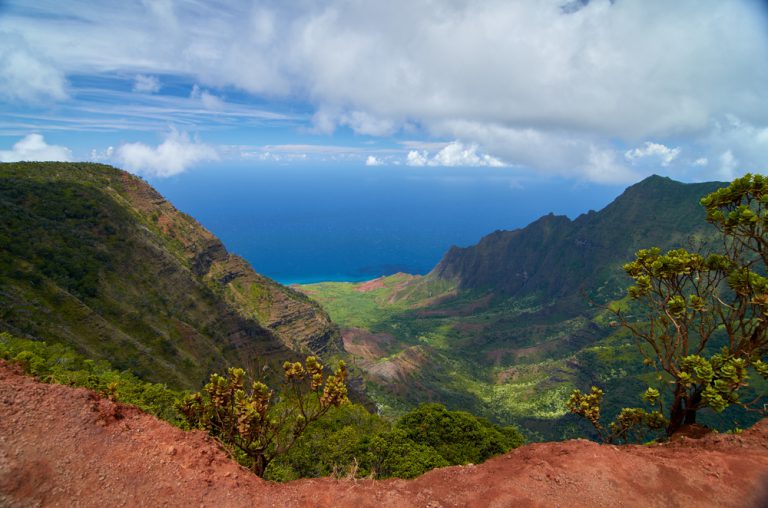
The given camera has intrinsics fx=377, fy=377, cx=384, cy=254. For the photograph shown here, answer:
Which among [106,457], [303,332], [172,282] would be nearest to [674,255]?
[106,457]

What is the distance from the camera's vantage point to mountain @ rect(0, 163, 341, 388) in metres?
42.0

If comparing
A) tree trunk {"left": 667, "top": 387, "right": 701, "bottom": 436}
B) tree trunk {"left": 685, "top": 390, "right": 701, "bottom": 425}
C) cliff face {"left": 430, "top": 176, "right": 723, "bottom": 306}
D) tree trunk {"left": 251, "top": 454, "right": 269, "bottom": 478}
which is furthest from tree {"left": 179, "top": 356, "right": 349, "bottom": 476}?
cliff face {"left": 430, "top": 176, "right": 723, "bottom": 306}

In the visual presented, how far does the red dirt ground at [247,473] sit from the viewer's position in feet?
34.8

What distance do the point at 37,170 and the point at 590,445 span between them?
94418mm

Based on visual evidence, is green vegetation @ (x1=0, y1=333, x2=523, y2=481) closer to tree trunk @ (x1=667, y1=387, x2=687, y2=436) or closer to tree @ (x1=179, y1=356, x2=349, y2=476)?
tree @ (x1=179, y1=356, x2=349, y2=476)

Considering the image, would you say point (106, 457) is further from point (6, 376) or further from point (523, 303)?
point (523, 303)

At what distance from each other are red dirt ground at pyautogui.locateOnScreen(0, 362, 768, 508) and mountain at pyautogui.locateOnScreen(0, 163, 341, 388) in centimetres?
2279

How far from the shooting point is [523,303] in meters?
199

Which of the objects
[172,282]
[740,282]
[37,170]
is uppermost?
[37,170]

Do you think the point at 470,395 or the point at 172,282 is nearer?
the point at 172,282

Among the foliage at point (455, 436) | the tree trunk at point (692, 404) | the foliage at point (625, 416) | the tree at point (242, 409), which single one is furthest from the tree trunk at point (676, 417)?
the foliage at point (455, 436)

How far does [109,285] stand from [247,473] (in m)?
52.0

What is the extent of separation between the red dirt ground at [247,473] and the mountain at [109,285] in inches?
897

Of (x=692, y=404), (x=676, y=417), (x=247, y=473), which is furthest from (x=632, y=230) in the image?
(x=247, y=473)
